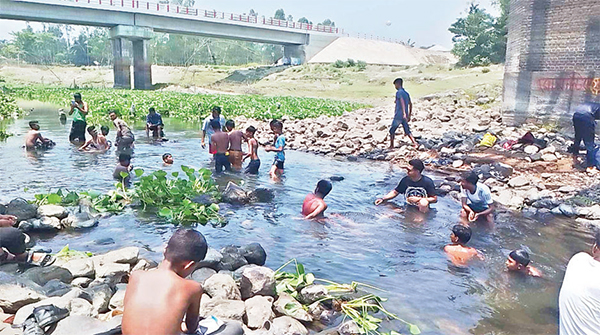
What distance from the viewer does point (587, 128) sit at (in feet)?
35.1

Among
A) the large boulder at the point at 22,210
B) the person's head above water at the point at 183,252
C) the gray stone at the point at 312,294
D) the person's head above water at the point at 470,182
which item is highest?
the person's head above water at the point at 183,252

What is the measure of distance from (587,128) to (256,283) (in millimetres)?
9453

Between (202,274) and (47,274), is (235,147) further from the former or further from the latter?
(47,274)

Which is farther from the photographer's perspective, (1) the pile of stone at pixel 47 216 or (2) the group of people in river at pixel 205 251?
(1) the pile of stone at pixel 47 216

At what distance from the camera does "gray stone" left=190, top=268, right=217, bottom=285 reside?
5.00 metres

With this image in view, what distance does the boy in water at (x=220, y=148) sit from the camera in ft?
34.6

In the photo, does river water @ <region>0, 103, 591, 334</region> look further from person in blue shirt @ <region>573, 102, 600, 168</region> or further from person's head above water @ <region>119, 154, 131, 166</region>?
person in blue shirt @ <region>573, 102, 600, 168</region>

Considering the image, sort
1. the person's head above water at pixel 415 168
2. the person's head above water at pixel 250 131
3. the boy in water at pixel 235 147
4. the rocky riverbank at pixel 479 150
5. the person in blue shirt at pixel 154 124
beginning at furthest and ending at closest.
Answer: the person in blue shirt at pixel 154 124 < the boy in water at pixel 235 147 < the person's head above water at pixel 250 131 < the rocky riverbank at pixel 479 150 < the person's head above water at pixel 415 168

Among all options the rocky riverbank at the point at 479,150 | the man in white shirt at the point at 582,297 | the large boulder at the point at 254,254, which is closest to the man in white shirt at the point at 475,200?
the rocky riverbank at the point at 479,150

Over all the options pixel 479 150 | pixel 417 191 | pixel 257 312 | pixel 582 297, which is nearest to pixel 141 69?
pixel 479 150

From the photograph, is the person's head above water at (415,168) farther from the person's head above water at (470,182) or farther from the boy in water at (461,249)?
the boy in water at (461,249)

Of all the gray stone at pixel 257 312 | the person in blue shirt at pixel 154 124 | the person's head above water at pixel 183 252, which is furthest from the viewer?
the person in blue shirt at pixel 154 124

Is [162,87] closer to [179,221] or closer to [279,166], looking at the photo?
[279,166]

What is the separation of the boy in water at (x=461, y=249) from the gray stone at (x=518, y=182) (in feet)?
12.7
